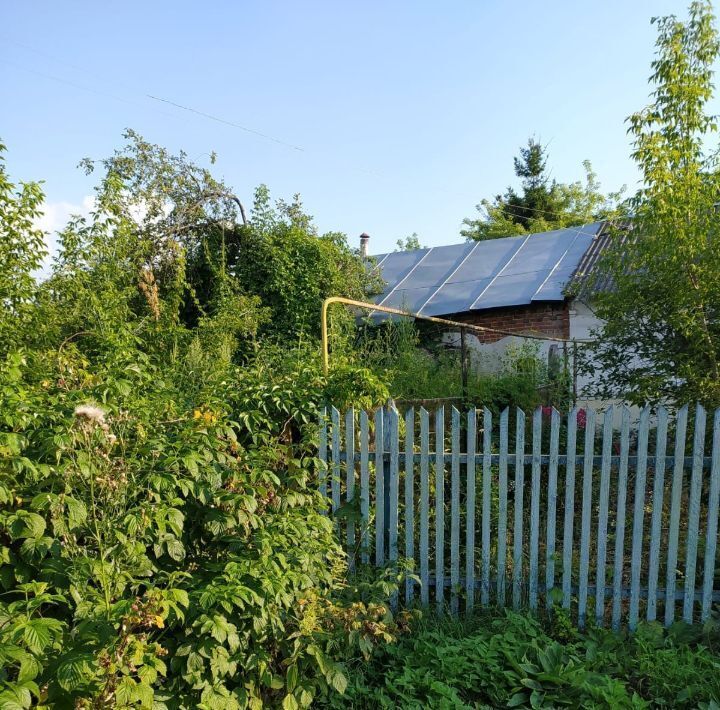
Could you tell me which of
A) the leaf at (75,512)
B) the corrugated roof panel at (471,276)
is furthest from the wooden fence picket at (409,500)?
the corrugated roof panel at (471,276)

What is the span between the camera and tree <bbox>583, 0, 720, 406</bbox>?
15.0 ft

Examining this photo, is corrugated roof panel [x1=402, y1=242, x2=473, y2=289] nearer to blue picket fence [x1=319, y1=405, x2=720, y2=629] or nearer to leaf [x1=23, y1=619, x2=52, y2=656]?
blue picket fence [x1=319, y1=405, x2=720, y2=629]

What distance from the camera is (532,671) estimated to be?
3229 mm

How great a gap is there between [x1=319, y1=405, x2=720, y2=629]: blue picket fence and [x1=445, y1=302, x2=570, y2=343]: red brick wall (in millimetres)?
7372

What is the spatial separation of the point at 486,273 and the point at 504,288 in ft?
→ 3.65

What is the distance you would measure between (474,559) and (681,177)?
3.06 meters

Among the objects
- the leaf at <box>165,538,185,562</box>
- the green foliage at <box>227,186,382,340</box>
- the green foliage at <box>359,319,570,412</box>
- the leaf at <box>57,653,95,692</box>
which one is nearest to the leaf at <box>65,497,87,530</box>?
the leaf at <box>165,538,185,562</box>

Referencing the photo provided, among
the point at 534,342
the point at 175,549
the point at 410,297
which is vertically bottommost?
the point at 175,549

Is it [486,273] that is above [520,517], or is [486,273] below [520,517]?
above

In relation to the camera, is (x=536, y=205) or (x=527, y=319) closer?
(x=527, y=319)

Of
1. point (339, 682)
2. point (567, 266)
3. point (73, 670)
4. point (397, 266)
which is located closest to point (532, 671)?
point (339, 682)

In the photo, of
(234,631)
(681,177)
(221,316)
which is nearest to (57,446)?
(234,631)

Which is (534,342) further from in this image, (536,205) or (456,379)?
(536,205)

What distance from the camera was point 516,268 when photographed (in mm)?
13188
